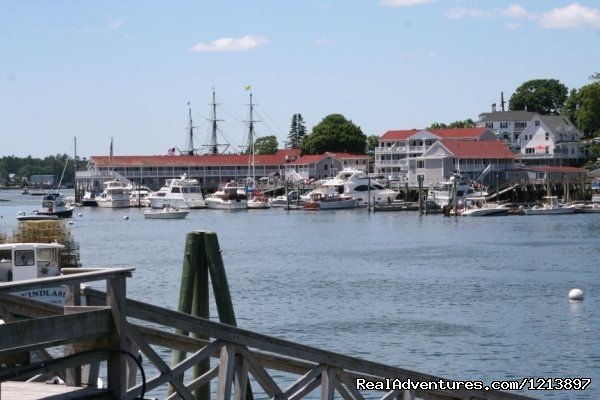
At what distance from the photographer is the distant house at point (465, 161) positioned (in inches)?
5694

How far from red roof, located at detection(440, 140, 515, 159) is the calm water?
4433 cm

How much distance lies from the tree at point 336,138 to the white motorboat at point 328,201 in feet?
172

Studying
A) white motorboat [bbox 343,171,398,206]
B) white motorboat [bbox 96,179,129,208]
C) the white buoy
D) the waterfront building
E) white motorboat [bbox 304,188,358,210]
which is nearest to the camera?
the white buoy

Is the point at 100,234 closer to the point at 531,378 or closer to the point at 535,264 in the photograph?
the point at 535,264

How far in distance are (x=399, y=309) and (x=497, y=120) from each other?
14799cm

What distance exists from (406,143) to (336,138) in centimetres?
2806

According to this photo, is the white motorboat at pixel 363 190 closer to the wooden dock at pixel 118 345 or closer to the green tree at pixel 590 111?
the green tree at pixel 590 111

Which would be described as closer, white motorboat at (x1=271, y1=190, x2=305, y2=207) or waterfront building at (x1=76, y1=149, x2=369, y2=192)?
white motorboat at (x1=271, y1=190, x2=305, y2=207)

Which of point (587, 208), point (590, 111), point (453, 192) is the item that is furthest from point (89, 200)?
point (590, 111)

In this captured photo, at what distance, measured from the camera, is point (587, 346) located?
1192 inches

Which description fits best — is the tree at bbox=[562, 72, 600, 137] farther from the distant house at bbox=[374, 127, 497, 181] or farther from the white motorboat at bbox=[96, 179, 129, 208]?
the white motorboat at bbox=[96, 179, 129, 208]

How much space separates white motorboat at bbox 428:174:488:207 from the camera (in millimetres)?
119750

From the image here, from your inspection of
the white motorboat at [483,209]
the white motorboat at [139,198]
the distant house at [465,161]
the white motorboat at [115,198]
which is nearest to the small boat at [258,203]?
the white motorboat at [139,198]

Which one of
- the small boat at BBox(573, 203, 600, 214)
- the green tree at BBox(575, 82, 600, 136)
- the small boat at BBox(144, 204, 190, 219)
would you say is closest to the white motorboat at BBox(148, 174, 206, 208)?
the small boat at BBox(144, 204, 190, 219)
